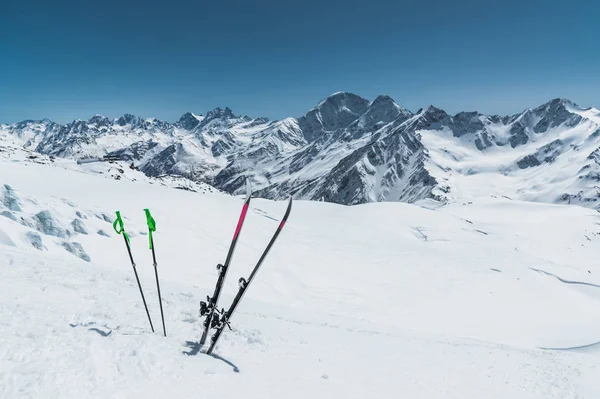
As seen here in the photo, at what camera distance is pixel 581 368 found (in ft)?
73.3

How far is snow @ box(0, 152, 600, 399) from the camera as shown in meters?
10.3

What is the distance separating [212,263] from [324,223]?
102 ft

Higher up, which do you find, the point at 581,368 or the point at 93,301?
the point at 93,301

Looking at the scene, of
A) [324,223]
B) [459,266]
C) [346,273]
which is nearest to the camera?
[346,273]

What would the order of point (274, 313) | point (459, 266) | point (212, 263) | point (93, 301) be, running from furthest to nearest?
point (459, 266) < point (212, 263) < point (274, 313) < point (93, 301)

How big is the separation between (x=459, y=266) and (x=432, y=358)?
34.4 m

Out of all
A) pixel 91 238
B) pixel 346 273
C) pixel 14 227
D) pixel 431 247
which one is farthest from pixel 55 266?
pixel 431 247

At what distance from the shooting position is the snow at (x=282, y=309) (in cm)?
1033

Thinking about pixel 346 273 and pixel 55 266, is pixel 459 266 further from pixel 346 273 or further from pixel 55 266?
pixel 55 266

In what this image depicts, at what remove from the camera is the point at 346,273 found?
40438 millimetres

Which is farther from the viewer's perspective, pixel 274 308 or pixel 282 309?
pixel 282 309

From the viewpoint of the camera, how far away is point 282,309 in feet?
76.8

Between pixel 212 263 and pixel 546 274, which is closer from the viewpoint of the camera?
pixel 212 263

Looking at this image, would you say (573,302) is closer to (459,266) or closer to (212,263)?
(459,266)
